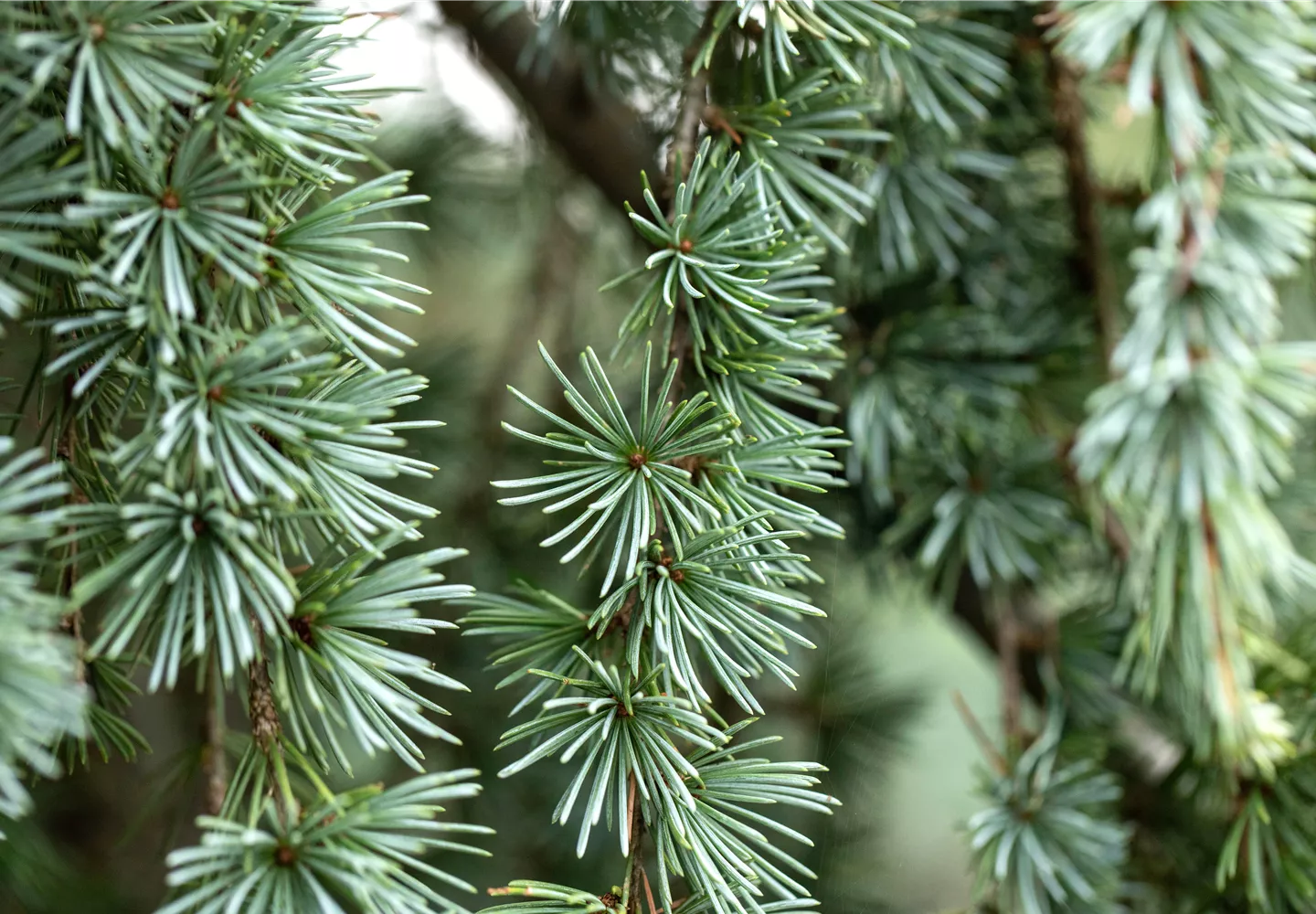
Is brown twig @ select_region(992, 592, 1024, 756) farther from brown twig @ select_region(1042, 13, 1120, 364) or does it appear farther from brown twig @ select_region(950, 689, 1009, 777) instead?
brown twig @ select_region(1042, 13, 1120, 364)

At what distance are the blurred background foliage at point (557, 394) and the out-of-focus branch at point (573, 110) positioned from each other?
0.04m

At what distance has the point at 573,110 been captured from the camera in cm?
49

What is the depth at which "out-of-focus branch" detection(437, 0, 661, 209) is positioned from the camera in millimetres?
479

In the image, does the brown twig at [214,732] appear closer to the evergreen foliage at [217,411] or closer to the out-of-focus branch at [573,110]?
the evergreen foliage at [217,411]

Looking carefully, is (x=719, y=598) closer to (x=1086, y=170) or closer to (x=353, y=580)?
(x=353, y=580)

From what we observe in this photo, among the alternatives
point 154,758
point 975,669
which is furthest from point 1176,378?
point 975,669

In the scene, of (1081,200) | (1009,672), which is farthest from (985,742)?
(1081,200)

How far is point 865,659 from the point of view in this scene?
0.64 m

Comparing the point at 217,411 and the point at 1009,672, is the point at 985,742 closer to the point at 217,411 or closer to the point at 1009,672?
the point at 1009,672

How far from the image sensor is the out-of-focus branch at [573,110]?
479mm

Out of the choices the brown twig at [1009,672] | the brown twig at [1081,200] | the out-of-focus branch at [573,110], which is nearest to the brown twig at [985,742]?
the brown twig at [1009,672]

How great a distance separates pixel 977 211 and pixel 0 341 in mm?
469

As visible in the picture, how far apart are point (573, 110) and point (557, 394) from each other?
0.54 ft

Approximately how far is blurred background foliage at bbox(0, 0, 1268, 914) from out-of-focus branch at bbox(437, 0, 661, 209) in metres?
0.04
